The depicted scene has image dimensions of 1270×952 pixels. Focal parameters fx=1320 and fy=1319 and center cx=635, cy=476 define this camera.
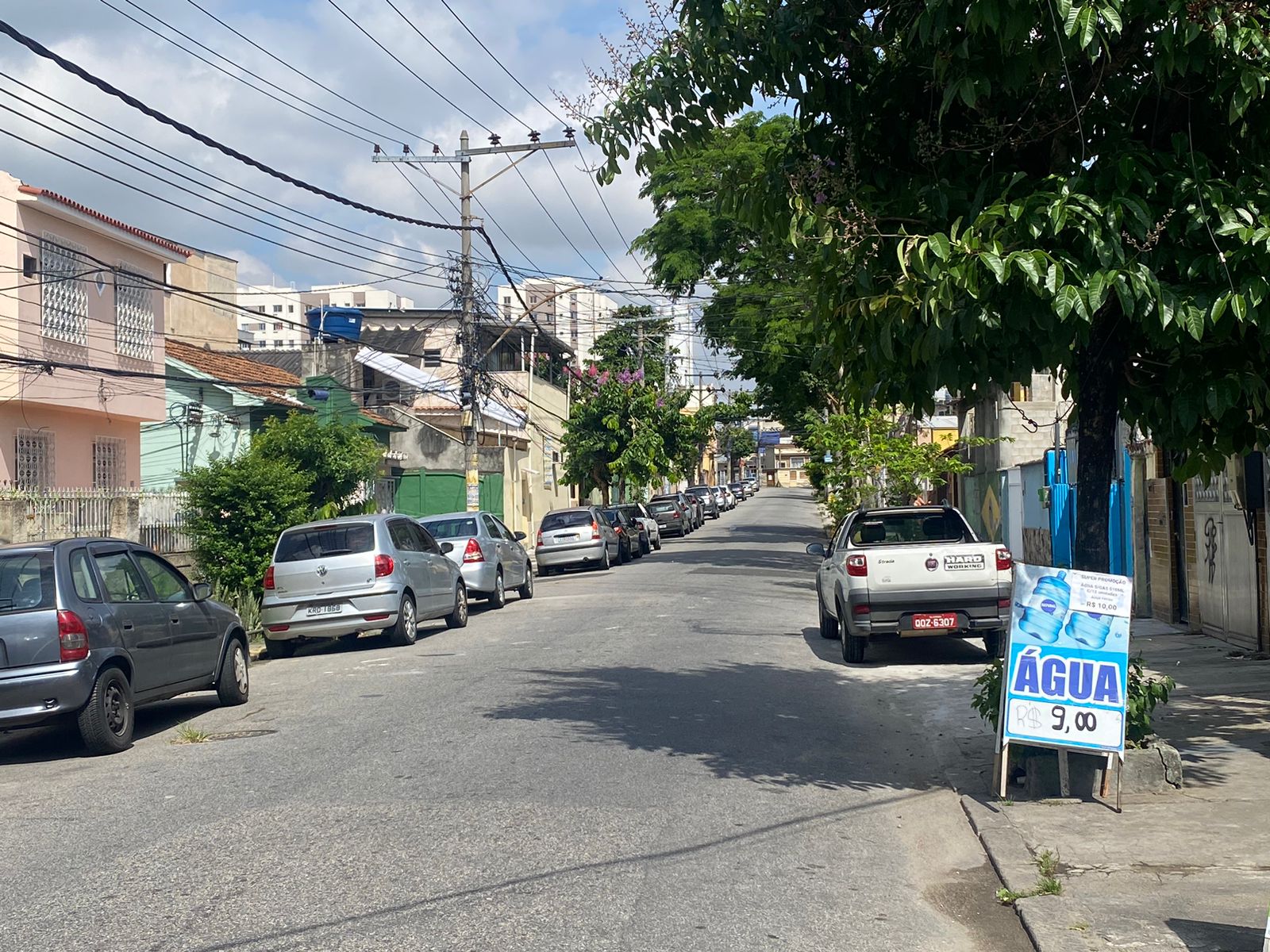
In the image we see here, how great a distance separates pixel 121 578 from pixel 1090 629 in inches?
292

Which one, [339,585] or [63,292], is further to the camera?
[63,292]

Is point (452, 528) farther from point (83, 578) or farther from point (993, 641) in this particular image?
point (83, 578)

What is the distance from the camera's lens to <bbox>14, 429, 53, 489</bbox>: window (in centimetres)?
2319

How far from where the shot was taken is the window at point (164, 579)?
36.8ft

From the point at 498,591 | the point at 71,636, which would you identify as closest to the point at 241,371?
the point at 498,591

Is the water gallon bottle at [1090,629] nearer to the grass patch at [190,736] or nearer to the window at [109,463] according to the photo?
the grass patch at [190,736]

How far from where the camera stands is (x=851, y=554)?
14.2 m

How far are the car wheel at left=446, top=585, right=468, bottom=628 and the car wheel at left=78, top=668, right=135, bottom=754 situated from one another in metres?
9.17

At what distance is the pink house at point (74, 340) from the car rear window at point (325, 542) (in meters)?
5.16

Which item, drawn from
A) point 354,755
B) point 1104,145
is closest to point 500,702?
point 354,755

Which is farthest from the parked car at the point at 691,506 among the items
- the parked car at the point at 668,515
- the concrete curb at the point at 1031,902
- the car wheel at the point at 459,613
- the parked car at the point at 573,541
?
the concrete curb at the point at 1031,902

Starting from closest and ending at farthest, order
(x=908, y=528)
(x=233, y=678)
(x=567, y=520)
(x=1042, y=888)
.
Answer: (x=1042, y=888) → (x=233, y=678) → (x=908, y=528) → (x=567, y=520)

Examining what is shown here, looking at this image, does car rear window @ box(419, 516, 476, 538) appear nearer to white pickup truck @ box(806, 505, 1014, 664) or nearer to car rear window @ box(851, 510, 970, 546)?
car rear window @ box(851, 510, 970, 546)

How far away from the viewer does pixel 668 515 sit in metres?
50.8
